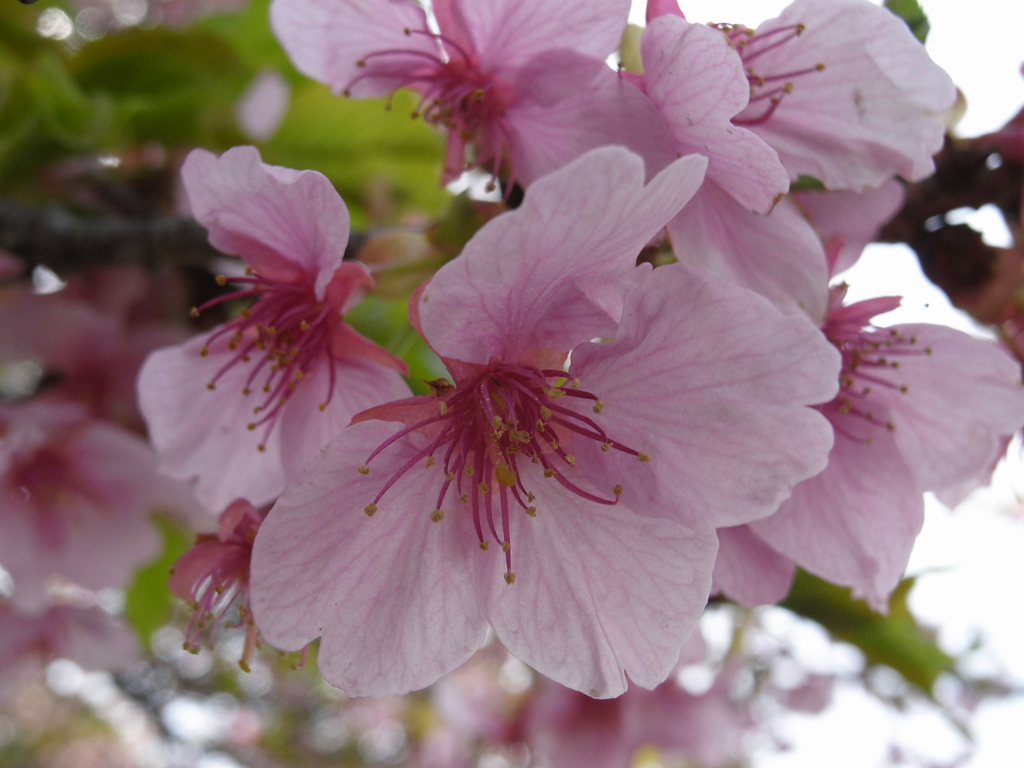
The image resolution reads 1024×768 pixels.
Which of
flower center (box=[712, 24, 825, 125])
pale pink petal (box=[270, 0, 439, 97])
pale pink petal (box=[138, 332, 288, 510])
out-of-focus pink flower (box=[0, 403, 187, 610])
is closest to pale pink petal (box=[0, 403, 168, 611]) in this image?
out-of-focus pink flower (box=[0, 403, 187, 610])

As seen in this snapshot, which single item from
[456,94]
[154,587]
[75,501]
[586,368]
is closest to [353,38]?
[456,94]

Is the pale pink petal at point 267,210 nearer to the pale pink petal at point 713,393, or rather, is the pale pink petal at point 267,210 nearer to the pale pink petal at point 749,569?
the pale pink petal at point 713,393

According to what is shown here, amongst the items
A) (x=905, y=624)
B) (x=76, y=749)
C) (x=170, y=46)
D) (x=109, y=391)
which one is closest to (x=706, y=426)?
(x=905, y=624)

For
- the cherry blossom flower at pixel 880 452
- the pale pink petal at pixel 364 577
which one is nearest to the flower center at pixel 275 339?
the pale pink petal at pixel 364 577

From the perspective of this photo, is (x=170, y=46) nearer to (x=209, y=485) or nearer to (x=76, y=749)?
(x=209, y=485)

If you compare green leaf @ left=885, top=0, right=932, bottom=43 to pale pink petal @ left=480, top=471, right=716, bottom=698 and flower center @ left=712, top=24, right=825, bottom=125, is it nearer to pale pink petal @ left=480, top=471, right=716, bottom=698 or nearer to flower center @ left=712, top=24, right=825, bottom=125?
flower center @ left=712, top=24, right=825, bottom=125

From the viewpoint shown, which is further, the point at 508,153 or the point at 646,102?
the point at 508,153

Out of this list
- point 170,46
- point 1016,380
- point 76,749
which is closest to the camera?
point 1016,380

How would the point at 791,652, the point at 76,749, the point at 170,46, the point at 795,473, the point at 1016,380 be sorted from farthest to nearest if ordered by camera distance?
the point at 76,749
the point at 791,652
the point at 170,46
the point at 1016,380
the point at 795,473
